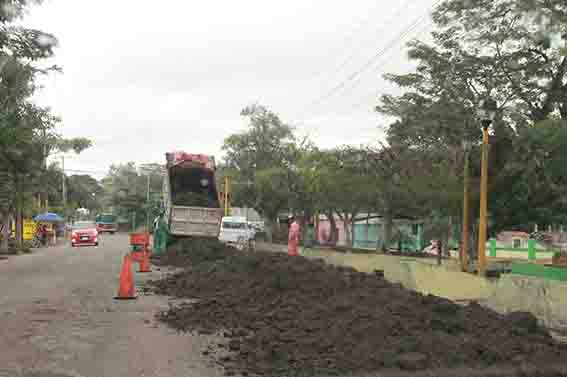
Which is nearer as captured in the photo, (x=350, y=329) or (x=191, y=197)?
(x=350, y=329)

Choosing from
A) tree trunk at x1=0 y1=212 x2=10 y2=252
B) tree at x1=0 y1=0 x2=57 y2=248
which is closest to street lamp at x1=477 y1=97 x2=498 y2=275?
tree at x1=0 y1=0 x2=57 y2=248

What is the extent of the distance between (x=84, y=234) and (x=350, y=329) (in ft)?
110

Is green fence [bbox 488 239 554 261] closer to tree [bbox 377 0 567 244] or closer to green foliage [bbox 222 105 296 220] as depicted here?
tree [bbox 377 0 567 244]

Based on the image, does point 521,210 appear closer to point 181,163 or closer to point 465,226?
point 465,226

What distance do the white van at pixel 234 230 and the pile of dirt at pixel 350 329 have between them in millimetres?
28920

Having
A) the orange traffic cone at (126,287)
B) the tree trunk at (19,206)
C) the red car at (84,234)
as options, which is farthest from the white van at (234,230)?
the orange traffic cone at (126,287)

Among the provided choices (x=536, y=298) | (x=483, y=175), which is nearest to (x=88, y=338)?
(x=536, y=298)

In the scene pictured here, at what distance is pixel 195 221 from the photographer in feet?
80.7

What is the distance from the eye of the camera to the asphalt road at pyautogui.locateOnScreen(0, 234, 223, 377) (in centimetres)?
693

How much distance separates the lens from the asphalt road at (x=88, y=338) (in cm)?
693

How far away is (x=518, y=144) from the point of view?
58.3 feet

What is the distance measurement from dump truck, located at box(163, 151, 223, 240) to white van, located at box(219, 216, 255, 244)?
16.0 m

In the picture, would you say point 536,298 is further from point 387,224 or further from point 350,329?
point 387,224

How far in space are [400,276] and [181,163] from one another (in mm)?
13035
